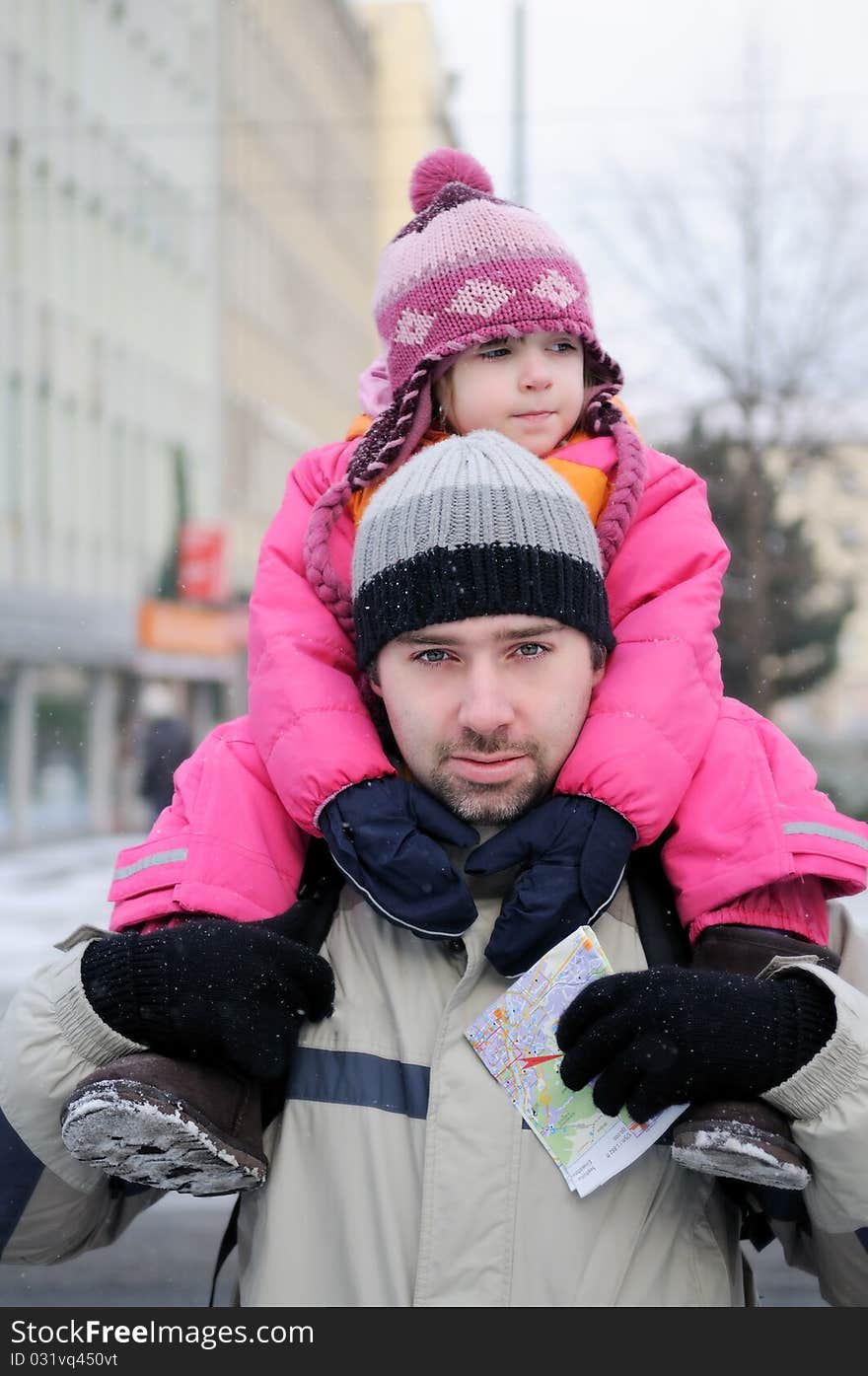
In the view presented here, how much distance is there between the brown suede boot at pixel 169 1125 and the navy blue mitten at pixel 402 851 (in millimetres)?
290

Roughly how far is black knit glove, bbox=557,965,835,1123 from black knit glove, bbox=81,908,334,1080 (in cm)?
35

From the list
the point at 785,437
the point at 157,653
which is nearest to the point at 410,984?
the point at 785,437

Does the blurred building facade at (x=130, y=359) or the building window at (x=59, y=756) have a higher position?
the blurred building facade at (x=130, y=359)

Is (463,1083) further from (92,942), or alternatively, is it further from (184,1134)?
(92,942)

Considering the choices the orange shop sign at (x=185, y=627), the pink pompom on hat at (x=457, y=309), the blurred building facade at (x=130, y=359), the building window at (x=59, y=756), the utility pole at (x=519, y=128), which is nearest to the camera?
the pink pompom on hat at (x=457, y=309)

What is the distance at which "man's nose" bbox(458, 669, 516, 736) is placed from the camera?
1682 mm

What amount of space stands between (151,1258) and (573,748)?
3.26 m

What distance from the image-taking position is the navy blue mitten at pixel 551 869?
1.67 meters

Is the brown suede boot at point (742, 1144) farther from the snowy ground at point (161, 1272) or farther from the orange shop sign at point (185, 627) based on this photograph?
the orange shop sign at point (185, 627)

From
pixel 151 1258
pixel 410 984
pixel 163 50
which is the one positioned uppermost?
pixel 163 50

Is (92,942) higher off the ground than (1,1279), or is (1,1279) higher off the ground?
(92,942)

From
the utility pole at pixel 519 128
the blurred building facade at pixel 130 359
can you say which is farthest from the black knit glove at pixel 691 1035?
the blurred building facade at pixel 130 359

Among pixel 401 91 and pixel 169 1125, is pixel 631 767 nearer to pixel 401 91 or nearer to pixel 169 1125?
pixel 169 1125

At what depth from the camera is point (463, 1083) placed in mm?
1695
